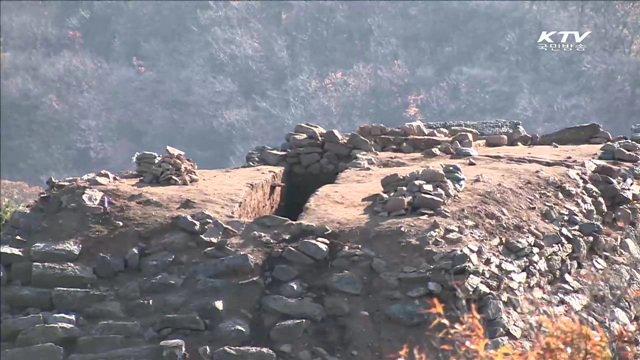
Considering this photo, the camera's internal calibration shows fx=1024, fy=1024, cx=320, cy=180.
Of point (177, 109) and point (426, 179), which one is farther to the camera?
Result: point (177, 109)

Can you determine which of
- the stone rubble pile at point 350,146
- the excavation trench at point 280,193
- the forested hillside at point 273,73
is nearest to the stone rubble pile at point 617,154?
the stone rubble pile at point 350,146

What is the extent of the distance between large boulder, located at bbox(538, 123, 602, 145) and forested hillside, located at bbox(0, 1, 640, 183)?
19140 millimetres

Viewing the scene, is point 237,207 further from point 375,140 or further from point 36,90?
point 36,90

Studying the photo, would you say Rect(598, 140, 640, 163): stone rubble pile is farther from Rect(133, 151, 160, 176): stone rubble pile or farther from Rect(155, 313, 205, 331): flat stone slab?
Rect(155, 313, 205, 331): flat stone slab

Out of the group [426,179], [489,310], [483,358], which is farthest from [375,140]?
[483,358]

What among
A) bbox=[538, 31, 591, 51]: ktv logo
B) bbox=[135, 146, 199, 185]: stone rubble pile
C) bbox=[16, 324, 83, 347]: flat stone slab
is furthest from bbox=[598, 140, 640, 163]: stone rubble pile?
bbox=[538, 31, 591, 51]: ktv logo

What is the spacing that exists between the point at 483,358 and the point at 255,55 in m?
31.1

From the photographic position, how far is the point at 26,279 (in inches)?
273

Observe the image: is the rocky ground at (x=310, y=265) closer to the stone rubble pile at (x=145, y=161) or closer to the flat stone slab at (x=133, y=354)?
the flat stone slab at (x=133, y=354)

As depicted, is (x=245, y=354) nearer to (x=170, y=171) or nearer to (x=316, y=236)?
(x=316, y=236)

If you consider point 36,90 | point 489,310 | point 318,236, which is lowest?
point 489,310

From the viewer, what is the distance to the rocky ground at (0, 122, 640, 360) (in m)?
6.33

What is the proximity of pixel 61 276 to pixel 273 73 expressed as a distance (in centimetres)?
2769

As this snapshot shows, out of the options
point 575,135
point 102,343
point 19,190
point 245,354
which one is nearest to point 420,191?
point 245,354
